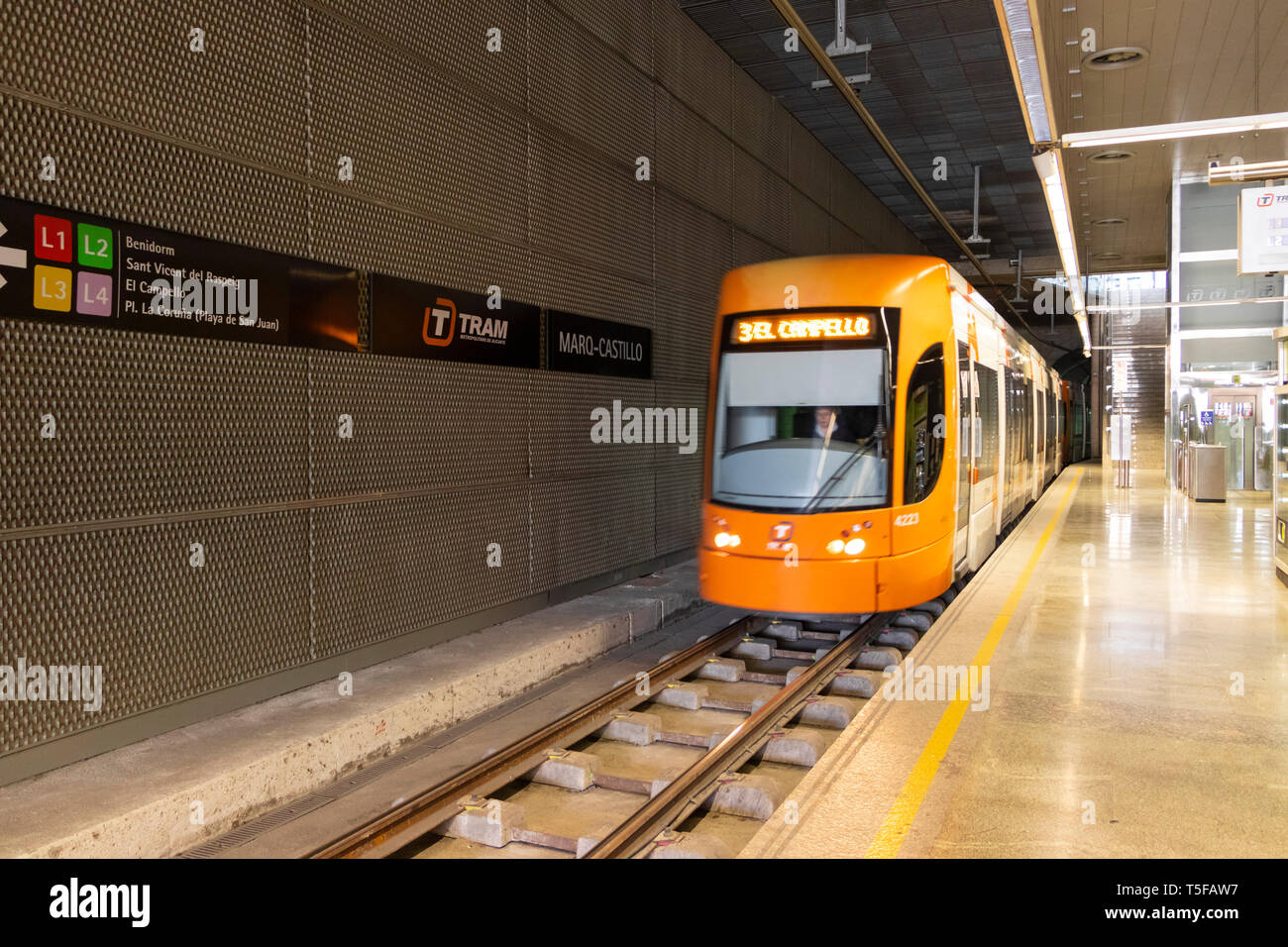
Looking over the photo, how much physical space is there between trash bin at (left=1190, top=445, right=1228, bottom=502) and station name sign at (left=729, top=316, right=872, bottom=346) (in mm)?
12654

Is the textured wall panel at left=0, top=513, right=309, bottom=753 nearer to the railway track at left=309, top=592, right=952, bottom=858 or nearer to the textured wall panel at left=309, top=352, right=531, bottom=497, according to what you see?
the textured wall panel at left=309, top=352, right=531, bottom=497

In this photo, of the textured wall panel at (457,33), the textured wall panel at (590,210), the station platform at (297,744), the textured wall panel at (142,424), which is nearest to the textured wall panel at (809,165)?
the textured wall panel at (590,210)

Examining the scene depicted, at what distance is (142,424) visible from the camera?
5312mm

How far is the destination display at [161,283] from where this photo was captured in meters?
4.70

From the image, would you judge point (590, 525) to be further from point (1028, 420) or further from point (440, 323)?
point (1028, 420)

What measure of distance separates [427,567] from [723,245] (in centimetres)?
733

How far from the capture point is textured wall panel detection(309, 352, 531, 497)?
21.8ft

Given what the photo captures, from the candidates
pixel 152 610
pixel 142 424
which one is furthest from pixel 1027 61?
pixel 152 610

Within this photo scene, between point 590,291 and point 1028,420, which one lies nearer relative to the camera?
point 590,291

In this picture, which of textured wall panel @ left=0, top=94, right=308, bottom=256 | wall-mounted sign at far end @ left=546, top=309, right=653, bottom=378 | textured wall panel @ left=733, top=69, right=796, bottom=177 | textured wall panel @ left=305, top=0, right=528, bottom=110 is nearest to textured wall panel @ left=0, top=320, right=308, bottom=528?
textured wall panel @ left=0, top=94, right=308, bottom=256

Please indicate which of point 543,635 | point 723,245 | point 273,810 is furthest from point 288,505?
point 723,245

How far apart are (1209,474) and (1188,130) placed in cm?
1150

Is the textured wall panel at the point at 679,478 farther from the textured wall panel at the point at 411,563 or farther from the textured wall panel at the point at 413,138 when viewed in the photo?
the textured wall panel at the point at 413,138

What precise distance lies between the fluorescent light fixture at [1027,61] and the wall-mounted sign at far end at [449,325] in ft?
14.2
